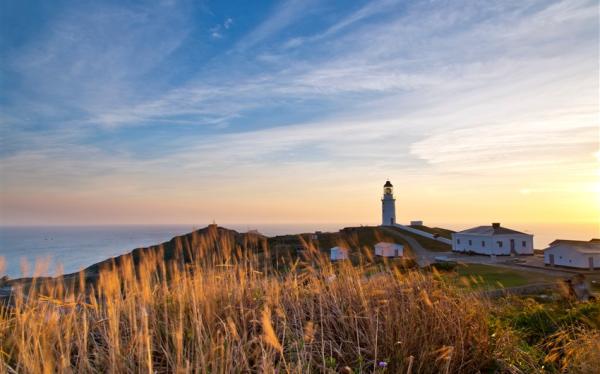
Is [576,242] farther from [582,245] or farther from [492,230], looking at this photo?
[492,230]

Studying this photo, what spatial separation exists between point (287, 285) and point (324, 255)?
1.25 meters

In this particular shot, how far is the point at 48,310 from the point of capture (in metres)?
4.43

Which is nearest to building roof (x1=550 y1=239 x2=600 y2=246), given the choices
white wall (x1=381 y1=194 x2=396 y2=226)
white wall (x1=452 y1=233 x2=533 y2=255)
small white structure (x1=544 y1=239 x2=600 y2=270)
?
small white structure (x1=544 y1=239 x2=600 y2=270)

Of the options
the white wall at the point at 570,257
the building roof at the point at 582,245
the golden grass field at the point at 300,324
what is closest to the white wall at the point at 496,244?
the building roof at the point at 582,245

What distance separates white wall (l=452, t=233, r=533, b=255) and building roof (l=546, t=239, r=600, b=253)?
329 inches

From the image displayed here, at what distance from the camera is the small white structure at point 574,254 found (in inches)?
1398

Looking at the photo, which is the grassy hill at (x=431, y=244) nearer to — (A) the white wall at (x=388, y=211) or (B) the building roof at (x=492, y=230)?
(B) the building roof at (x=492, y=230)

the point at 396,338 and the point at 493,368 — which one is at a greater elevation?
the point at 396,338

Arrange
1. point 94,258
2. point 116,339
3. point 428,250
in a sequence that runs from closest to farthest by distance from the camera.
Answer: point 116,339
point 94,258
point 428,250

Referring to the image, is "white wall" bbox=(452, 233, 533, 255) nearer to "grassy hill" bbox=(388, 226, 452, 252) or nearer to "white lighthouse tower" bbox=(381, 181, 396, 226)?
"grassy hill" bbox=(388, 226, 452, 252)

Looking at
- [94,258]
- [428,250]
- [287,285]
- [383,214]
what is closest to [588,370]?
[287,285]

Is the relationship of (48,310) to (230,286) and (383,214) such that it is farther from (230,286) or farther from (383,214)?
(383,214)

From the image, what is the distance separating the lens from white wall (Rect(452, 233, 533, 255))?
152ft

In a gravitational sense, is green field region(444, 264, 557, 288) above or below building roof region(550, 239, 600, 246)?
below
